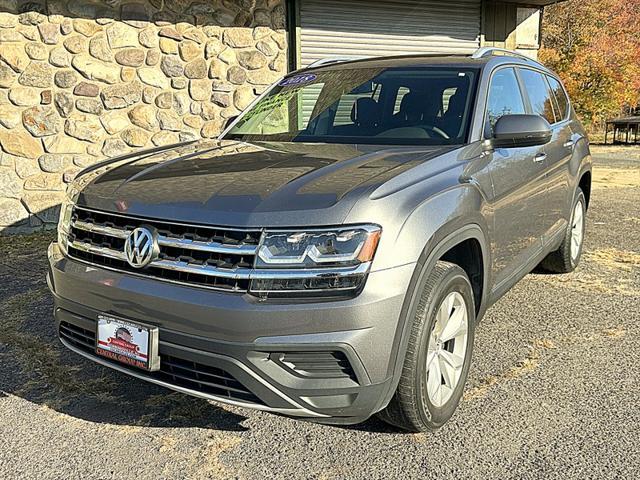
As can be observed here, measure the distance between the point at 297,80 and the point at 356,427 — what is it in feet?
8.41

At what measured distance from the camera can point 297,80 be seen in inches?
178

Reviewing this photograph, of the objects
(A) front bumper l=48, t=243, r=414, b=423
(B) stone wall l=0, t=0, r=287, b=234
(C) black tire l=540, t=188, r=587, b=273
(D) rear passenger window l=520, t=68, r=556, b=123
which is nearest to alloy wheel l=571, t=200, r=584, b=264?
(C) black tire l=540, t=188, r=587, b=273

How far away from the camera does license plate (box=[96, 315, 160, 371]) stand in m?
2.55

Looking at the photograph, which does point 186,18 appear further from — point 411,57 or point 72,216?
point 72,216

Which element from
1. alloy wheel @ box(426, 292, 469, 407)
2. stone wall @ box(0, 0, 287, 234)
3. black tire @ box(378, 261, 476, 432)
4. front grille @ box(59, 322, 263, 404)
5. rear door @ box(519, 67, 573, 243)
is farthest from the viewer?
stone wall @ box(0, 0, 287, 234)

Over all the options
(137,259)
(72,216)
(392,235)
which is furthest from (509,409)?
(72,216)

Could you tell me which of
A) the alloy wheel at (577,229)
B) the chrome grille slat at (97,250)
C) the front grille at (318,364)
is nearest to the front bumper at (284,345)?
the front grille at (318,364)

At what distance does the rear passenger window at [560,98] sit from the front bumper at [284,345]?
3299mm

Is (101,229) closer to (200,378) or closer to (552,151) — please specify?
(200,378)

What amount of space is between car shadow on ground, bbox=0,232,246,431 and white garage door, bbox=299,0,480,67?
5.62 metres

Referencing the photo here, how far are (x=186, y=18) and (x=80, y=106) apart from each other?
5.57 feet

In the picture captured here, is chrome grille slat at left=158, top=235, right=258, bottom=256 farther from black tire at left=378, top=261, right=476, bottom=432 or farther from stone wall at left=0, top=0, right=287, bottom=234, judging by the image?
stone wall at left=0, top=0, right=287, bottom=234

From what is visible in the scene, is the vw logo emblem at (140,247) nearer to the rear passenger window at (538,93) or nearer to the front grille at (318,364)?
the front grille at (318,364)

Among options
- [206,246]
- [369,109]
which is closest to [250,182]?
[206,246]
